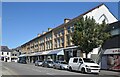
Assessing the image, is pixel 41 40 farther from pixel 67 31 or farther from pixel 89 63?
pixel 89 63

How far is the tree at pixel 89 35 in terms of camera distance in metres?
37.1

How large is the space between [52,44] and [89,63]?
35211 millimetres

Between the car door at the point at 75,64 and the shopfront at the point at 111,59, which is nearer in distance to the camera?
the car door at the point at 75,64

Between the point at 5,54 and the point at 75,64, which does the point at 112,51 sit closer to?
the point at 75,64

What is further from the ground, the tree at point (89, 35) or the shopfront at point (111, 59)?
the tree at point (89, 35)

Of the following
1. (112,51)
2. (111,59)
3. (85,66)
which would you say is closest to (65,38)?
(111,59)

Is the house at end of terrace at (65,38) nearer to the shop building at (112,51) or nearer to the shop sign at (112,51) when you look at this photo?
the shop building at (112,51)

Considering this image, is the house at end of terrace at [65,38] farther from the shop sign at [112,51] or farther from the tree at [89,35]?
the shop sign at [112,51]

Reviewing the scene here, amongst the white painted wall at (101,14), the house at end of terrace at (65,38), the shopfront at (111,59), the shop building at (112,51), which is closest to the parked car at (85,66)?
the shopfront at (111,59)

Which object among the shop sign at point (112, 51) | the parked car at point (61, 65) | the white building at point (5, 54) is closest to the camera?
the shop sign at point (112, 51)

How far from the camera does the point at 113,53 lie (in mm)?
35594

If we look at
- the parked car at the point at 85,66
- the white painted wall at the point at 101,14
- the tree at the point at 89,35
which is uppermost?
the white painted wall at the point at 101,14

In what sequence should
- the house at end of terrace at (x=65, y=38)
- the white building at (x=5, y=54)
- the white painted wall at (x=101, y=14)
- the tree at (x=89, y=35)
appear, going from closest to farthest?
the tree at (x=89, y=35) < the white painted wall at (x=101, y=14) < the house at end of terrace at (x=65, y=38) < the white building at (x=5, y=54)

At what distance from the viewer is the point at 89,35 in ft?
122
